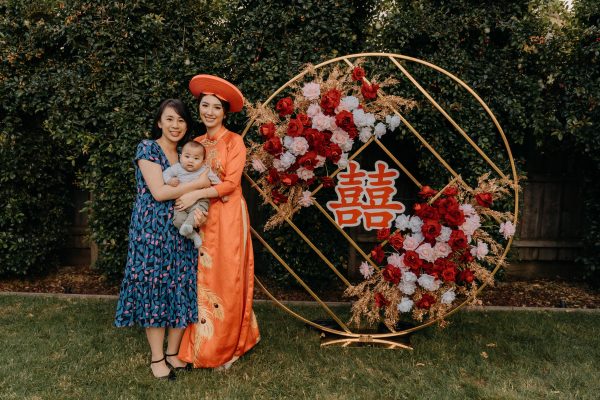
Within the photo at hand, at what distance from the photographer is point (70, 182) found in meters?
5.33

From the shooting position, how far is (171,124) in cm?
303

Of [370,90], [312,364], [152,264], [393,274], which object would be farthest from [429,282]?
[152,264]

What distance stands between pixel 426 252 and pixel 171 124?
6.26 feet

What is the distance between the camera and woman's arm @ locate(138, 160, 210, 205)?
2930mm

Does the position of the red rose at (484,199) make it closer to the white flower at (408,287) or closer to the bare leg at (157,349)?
the white flower at (408,287)

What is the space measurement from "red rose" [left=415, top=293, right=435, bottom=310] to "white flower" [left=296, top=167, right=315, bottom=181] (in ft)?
3.82

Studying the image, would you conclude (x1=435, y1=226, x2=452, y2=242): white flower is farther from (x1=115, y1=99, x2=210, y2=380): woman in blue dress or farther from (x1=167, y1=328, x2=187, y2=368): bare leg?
(x1=167, y1=328, x2=187, y2=368): bare leg

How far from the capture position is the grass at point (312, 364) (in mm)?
2938

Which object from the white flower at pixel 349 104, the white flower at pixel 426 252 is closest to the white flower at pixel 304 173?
the white flower at pixel 349 104

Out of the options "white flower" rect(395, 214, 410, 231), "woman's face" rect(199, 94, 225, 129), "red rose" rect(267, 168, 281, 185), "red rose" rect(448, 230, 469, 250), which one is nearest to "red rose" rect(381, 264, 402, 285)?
"white flower" rect(395, 214, 410, 231)

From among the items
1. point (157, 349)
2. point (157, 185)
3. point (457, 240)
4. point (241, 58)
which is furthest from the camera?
point (241, 58)

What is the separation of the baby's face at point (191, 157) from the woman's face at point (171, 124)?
143mm

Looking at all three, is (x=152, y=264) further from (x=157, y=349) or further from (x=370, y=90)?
(x=370, y=90)

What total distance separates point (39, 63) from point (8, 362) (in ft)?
9.52
